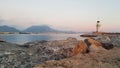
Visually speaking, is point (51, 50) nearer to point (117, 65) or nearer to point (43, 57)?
point (43, 57)

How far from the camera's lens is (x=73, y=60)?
9.80 metres

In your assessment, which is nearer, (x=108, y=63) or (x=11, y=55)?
(x=108, y=63)

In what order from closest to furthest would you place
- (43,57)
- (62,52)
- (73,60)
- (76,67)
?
(76,67), (73,60), (43,57), (62,52)

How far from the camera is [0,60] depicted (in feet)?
43.7

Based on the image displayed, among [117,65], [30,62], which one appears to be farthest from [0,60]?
[117,65]

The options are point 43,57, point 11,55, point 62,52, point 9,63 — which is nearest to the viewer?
point 9,63

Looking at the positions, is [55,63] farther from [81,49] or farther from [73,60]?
[81,49]

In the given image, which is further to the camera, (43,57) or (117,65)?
(43,57)

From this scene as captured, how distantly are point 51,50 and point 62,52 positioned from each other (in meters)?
1.11

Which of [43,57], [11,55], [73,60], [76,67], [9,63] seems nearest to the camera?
[76,67]

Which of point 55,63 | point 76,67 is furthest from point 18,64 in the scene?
point 76,67

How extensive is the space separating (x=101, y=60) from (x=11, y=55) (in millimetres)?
6861

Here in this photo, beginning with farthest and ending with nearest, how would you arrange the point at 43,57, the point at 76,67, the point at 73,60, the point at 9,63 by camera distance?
the point at 43,57 < the point at 9,63 < the point at 73,60 < the point at 76,67

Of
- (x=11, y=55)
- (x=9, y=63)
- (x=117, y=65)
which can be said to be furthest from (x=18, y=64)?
(x=117, y=65)
